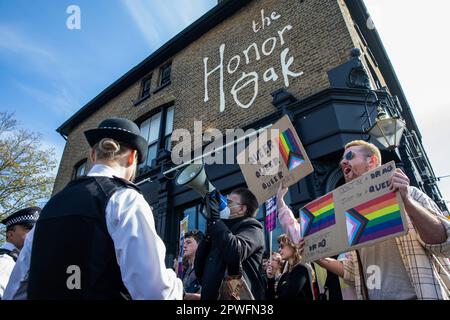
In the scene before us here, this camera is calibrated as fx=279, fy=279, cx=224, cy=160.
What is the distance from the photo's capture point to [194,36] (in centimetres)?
1046

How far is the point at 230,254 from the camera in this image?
229 cm

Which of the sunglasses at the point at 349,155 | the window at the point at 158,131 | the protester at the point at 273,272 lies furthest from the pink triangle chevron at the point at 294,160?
the window at the point at 158,131

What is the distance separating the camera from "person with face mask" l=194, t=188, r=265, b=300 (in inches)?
91.6

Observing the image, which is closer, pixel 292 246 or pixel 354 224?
pixel 354 224

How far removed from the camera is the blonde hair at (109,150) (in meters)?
1.69

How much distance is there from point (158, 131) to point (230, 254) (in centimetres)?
834

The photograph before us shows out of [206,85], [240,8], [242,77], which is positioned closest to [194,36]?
[240,8]

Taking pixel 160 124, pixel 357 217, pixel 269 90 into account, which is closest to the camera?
pixel 357 217

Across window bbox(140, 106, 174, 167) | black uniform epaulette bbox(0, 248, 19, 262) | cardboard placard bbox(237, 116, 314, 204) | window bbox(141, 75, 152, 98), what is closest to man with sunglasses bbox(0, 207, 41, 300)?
black uniform epaulette bbox(0, 248, 19, 262)

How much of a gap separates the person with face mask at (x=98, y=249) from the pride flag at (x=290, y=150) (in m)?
1.70

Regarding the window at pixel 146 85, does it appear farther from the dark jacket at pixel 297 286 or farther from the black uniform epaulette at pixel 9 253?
the dark jacket at pixel 297 286

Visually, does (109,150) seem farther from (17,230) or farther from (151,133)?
(151,133)

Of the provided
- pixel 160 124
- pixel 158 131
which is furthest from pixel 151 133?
pixel 160 124
